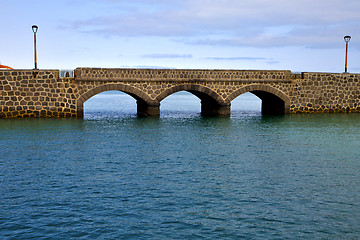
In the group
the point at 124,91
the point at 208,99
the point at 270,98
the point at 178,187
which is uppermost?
the point at 124,91

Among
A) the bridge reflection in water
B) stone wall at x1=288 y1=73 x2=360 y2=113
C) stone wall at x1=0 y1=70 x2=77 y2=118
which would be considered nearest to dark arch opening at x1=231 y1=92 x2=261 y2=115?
the bridge reflection in water

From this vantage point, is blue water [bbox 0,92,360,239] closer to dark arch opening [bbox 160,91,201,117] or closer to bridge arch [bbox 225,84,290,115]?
bridge arch [bbox 225,84,290,115]

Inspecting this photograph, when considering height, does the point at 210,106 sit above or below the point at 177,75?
below

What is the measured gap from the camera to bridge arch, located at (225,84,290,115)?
34.0 m

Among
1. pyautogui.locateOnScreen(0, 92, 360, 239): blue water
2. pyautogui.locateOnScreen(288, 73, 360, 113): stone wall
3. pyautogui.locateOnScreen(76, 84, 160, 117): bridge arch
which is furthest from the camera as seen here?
pyautogui.locateOnScreen(288, 73, 360, 113): stone wall

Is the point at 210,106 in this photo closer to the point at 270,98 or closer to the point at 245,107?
the point at 270,98

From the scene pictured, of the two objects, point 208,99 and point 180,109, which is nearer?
point 208,99

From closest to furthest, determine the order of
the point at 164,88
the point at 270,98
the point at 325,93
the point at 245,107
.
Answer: the point at 164,88 < the point at 325,93 < the point at 270,98 < the point at 245,107

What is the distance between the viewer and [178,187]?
11828 millimetres

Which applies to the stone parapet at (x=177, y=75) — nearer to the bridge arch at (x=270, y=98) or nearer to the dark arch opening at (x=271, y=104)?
the bridge arch at (x=270, y=98)

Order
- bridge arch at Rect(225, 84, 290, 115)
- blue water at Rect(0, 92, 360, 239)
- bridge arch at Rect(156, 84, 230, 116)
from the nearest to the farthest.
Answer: blue water at Rect(0, 92, 360, 239) → bridge arch at Rect(156, 84, 230, 116) → bridge arch at Rect(225, 84, 290, 115)

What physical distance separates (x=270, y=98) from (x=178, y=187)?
28.5 m

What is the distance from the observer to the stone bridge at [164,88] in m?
30.1

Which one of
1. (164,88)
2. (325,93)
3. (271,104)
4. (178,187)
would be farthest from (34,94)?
(325,93)
